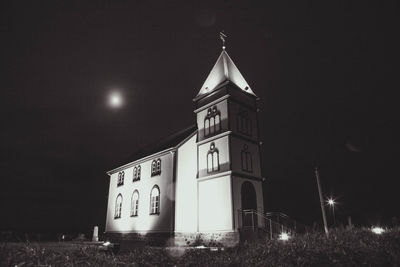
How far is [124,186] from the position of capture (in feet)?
95.0

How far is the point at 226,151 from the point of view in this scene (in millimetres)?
20422

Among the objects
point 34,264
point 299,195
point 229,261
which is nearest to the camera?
point 34,264

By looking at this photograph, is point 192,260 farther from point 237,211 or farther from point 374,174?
point 374,174

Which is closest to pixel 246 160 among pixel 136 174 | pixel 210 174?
pixel 210 174

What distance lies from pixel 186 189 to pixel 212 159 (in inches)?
127

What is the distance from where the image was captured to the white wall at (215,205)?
62.1 ft

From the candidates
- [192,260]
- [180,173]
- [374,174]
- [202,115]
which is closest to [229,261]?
[192,260]

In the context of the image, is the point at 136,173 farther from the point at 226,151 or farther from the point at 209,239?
the point at 209,239

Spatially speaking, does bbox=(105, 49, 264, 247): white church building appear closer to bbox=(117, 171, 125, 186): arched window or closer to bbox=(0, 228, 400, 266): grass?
bbox=(117, 171, 125, 186): arched window

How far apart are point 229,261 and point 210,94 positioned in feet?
58.4

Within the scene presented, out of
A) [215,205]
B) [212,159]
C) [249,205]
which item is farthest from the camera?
[212,159]

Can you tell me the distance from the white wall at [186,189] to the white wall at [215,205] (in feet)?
2.88

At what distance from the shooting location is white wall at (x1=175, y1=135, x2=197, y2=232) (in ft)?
69.3

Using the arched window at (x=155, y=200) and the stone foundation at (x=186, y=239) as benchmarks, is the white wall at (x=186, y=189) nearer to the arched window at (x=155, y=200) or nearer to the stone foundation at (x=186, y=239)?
the stone foundation at (x=186, y=239)
